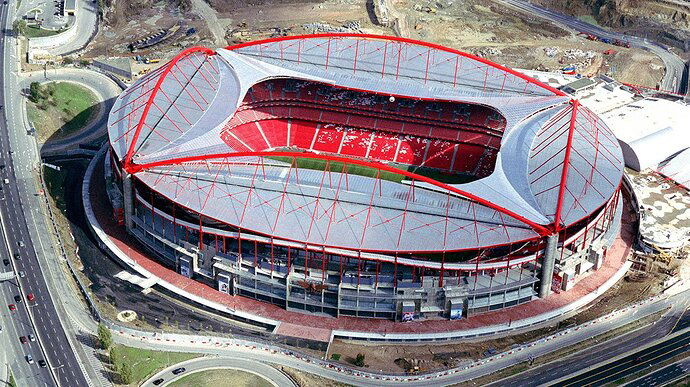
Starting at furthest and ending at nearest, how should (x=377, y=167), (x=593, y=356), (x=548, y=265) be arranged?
(x=548, y=265)
(x=377, y=167)
(x=593, y=356)

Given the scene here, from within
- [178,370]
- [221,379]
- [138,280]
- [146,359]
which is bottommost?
[221,379]

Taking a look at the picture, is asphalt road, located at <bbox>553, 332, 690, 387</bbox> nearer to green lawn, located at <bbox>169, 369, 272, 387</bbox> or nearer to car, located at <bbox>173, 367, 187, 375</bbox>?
green lawn, located at <bbox>169, 369, 272, 387</bbox>

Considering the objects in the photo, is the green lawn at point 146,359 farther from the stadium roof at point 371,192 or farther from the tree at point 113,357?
the stadium roof at point 371,192

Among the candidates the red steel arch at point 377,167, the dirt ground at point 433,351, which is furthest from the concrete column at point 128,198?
the dirt ground at point 433,351

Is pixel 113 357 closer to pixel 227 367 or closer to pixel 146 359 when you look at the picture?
pixel 146 359

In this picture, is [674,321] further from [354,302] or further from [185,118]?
[185,118]

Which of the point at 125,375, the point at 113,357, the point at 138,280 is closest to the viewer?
the point at 125,375

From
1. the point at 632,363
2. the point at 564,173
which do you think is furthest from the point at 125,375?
the point at 564,173
